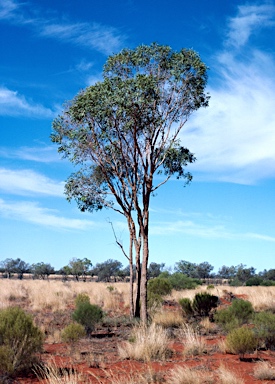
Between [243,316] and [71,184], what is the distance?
33.3 ft

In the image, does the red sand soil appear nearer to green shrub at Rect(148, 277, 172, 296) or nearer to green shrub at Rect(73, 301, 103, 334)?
green shrub at Rect(73, 301, 103, 334)

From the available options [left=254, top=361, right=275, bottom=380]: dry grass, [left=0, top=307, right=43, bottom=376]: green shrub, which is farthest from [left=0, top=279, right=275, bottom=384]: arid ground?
[left=0, top=307, right=43, bottom=376]: green shrub

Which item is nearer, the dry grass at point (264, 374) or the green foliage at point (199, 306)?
the dry grass at point (264, 374)

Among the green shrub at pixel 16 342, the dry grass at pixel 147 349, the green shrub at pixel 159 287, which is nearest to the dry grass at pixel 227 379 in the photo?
the dry grass at pixel 147 349

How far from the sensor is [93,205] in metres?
21.9

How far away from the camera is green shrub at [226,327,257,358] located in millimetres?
12156

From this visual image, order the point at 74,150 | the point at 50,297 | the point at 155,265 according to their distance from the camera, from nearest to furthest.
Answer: the point at 74,150 → the point at 50,297 → the point at 155,265

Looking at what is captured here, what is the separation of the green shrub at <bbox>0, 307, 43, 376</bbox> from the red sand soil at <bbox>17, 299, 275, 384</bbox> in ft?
1.46

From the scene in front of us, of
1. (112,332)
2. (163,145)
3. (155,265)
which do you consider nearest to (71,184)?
(163,145)

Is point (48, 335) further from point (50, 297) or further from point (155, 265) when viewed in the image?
point (155, 265)

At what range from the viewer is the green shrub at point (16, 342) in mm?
9695

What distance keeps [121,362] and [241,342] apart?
3.48 meters

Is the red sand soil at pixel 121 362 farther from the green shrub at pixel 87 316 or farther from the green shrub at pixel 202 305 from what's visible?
the green shrub at pixel 202 305

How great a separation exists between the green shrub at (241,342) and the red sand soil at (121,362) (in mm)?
192
